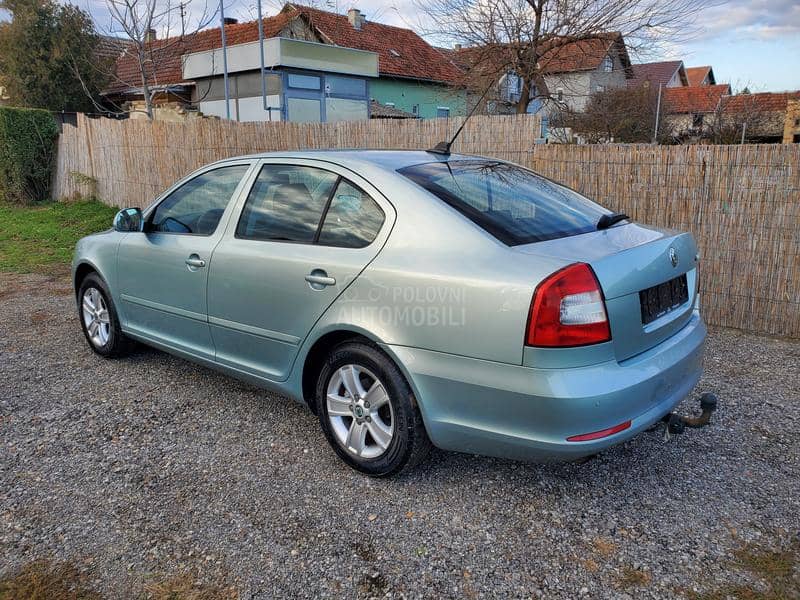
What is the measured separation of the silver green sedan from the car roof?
0.06 feet

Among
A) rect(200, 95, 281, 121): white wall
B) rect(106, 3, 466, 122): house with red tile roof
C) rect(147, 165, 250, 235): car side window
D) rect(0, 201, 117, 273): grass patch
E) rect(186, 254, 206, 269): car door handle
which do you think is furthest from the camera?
rect(200, 95, 281, 121): white wall

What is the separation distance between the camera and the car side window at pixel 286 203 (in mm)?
3268

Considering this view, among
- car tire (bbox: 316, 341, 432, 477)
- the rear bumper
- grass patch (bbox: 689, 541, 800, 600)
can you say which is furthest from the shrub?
grass patch (bbox: 689, 541, 800, 600)

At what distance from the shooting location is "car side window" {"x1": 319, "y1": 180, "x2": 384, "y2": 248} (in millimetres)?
2988

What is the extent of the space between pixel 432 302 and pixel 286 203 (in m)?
1.26

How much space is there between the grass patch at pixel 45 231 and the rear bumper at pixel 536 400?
7.54 m

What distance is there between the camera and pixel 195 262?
3.74 m

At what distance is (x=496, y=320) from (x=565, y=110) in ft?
58.5

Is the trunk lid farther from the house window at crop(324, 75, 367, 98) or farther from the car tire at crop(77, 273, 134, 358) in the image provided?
the house window at crop(324, 75, 367, 98)

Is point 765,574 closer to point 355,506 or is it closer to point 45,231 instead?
point 355,506

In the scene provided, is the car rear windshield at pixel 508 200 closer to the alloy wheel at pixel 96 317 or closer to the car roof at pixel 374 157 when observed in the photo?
the car roof at pixel 374 157

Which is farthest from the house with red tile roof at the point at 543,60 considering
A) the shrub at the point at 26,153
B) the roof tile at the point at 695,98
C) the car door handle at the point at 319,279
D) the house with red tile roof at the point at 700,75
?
the house with red tile roof at the point at 700,75

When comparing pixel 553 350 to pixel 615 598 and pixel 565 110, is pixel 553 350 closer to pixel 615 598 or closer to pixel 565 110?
pixel 615 598

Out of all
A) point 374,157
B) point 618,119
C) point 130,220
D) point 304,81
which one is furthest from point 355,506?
point 304,81
